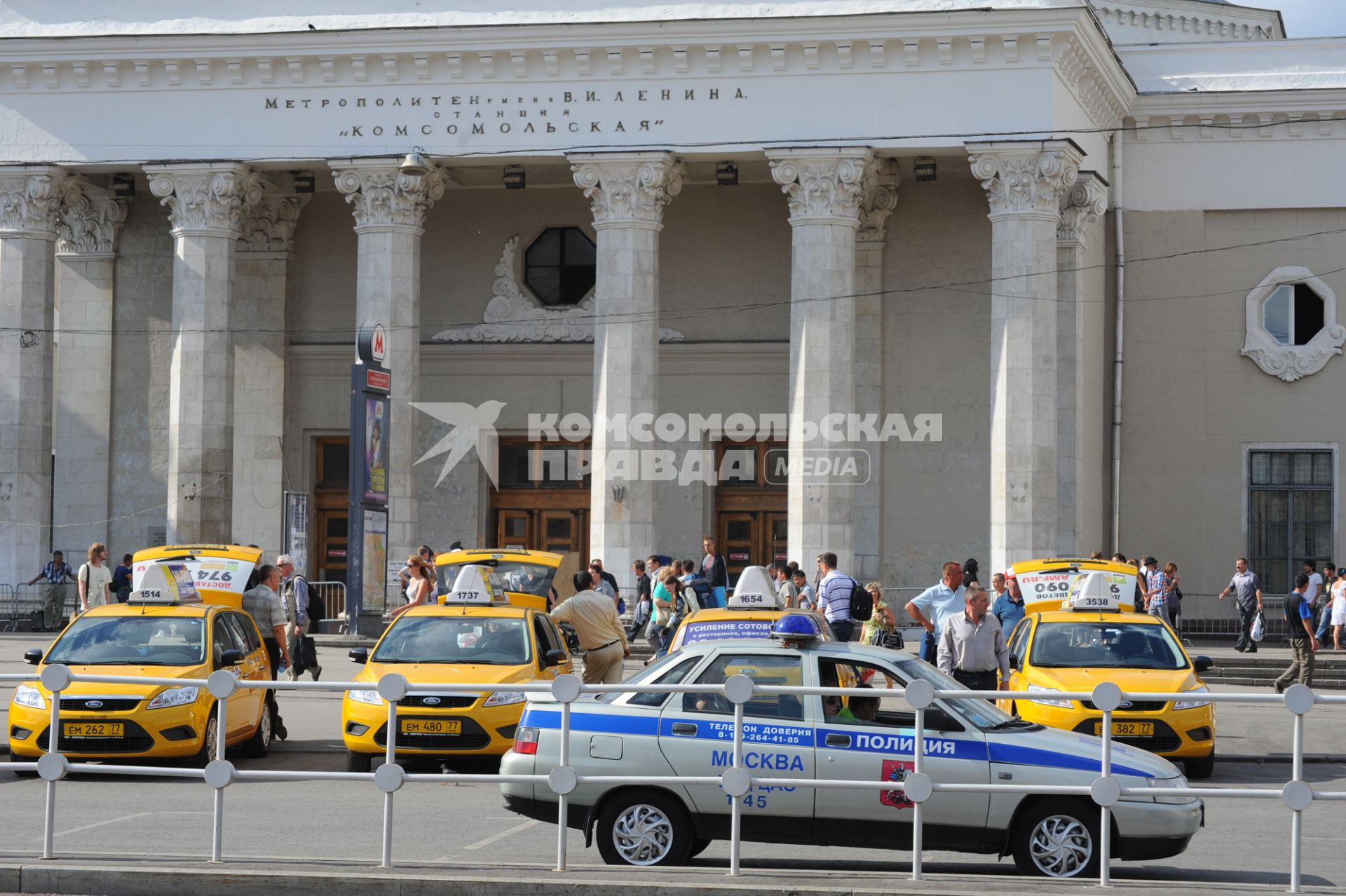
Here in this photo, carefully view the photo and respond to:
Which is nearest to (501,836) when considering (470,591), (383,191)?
(470,591)

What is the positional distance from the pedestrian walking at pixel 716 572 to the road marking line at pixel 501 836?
1504cm

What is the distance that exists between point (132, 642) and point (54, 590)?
18.2 m

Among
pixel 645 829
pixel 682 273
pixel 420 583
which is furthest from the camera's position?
pixel 682 273

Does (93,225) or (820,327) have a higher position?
(93,225)

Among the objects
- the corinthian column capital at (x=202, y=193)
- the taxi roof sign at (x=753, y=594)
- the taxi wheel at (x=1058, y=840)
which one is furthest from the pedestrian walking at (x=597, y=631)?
the corinthian column capital at (x=202, y=193)

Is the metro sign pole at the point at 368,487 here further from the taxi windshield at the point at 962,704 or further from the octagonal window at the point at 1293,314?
the taxi windshield at the point at 962,704

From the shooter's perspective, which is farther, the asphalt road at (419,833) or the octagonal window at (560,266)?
the octagonal window at (560,266)

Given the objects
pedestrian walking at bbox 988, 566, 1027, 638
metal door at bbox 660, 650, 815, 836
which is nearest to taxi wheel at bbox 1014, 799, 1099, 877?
metal door at bbox 660, 650, 815, 836

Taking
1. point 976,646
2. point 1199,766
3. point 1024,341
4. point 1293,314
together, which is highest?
point 1293,314

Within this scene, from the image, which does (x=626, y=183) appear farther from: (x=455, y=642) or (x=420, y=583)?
(x=455, y=642)

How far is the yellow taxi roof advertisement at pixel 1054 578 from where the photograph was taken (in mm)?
22000

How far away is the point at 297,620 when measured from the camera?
23.9 meters

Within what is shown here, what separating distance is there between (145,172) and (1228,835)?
27.0m

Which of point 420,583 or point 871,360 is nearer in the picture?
point 420,583
